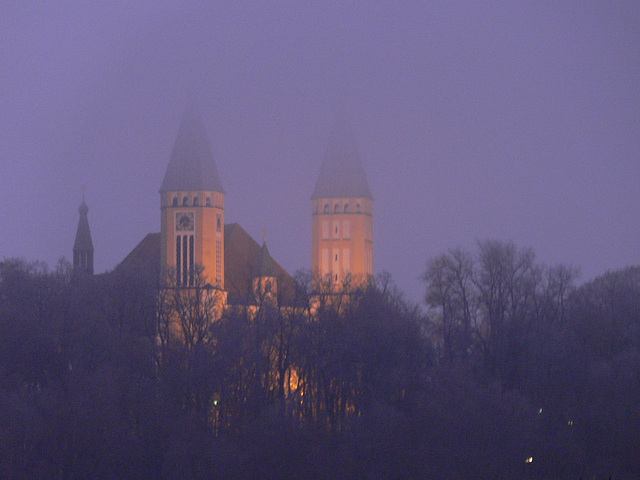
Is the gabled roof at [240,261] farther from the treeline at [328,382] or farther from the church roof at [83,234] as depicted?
the treeline at [328,382]

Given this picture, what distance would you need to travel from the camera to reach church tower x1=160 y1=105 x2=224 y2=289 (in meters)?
93.2

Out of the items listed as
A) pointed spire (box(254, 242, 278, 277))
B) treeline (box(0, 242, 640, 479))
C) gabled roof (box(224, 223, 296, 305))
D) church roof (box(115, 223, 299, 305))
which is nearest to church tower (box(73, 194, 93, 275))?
church roof (box(115, 223, 299, 305))

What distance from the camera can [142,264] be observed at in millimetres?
88812

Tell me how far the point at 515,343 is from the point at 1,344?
1926 cm

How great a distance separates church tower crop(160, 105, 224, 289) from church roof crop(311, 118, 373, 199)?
8096 millimetres

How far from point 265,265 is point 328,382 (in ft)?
91.1

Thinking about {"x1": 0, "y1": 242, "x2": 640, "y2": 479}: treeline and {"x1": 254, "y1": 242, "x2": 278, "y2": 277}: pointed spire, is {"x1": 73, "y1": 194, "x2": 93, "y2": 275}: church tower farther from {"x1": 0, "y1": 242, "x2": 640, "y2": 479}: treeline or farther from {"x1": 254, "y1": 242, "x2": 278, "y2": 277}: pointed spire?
{"x1": 0, "y1": 242, "x2": 640, "y2": 479}: treeline

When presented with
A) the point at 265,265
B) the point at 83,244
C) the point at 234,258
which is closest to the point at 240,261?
the point at 234,258

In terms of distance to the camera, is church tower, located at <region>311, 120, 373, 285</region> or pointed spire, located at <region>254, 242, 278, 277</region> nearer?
pointed spire, located at <region>254, 242, 278, 277</region>

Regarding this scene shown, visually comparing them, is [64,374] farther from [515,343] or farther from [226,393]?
[515,343]

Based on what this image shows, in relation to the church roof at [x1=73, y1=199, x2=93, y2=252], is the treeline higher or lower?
lower

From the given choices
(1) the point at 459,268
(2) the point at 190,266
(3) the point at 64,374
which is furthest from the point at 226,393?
(2) the point at 190,266

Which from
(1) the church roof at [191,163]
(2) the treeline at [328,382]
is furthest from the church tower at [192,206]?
(2) the treeline at [328,382]

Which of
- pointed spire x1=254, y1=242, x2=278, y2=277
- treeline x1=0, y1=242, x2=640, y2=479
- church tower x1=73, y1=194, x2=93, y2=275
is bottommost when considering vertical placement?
treeline x1=0, y1=242, x2=640, y2=479
